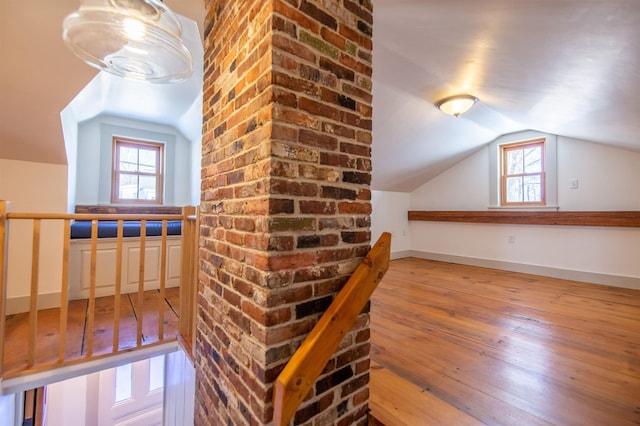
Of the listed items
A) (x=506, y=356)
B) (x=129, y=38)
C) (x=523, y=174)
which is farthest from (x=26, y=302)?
(x=523, y=174)

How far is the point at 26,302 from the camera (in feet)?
8.32

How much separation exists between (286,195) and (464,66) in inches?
74.6

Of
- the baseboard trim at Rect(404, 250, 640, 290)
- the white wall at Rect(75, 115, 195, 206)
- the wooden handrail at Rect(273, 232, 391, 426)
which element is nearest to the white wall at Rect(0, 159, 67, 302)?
the white wall at Rect(75, 115, 195, 206)

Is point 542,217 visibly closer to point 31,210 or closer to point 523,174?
point 523,174

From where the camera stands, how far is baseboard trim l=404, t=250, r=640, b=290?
325cm

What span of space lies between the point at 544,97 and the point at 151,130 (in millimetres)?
4938

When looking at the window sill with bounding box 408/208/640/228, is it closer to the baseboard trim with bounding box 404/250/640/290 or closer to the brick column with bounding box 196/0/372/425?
the baseboard trim with bounding box 404/250/640/290

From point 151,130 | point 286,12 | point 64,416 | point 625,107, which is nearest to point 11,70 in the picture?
point 286,12

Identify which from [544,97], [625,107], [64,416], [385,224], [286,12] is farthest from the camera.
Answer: [385,224]

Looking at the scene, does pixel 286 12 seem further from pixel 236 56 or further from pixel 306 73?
pixel 236 56

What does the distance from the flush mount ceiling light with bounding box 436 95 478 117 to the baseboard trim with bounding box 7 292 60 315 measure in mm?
4207

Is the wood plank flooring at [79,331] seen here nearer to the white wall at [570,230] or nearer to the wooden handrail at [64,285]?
the wooden handrail at [64,285]

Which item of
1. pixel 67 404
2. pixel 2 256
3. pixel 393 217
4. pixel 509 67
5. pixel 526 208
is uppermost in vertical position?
pixel 509 67

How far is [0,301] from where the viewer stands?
1.64 m
